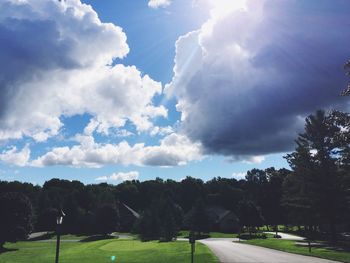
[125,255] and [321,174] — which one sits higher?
[321,174]

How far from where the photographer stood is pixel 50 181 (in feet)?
536

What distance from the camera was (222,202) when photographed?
451ft

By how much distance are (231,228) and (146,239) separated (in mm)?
36221

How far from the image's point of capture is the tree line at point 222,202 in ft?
172

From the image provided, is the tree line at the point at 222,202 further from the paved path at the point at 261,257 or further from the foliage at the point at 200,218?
the paved path at the point at 261,257

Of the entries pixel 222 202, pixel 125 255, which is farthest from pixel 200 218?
pixel 222 202

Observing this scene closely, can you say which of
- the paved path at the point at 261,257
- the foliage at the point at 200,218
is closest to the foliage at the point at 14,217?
the foliage at the point at 200,218

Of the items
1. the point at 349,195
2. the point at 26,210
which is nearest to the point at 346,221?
the point at 349,195

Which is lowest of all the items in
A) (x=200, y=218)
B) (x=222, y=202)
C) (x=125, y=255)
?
(x=125, y=255)

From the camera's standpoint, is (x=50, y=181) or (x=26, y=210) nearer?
(x=26, y=210)

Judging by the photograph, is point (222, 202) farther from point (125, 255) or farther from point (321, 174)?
point (125, 255)

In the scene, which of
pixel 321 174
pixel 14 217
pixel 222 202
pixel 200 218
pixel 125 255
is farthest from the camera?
pixel 222 202

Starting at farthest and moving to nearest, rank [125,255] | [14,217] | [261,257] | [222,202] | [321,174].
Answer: [222,202] → [14,217] → [321,174] → [125,255] → [261,257]

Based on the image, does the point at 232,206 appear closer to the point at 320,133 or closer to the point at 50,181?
the point at 50,181
